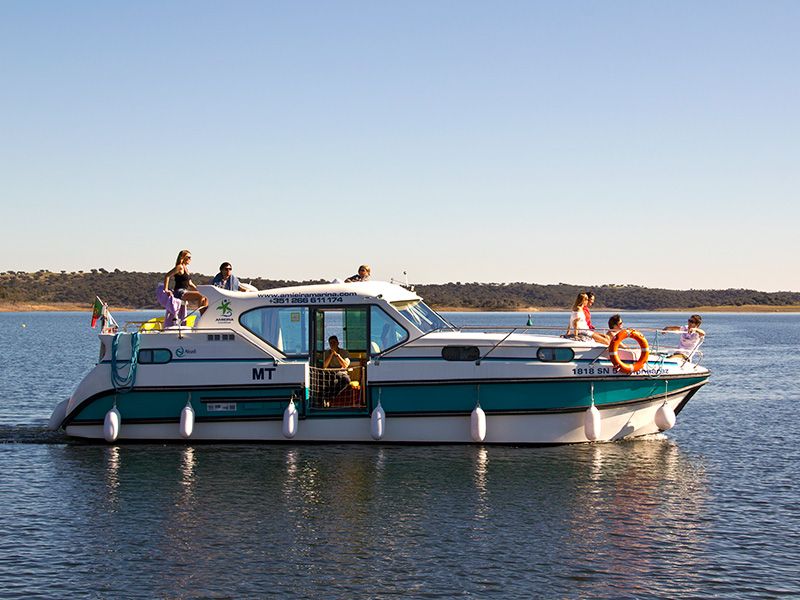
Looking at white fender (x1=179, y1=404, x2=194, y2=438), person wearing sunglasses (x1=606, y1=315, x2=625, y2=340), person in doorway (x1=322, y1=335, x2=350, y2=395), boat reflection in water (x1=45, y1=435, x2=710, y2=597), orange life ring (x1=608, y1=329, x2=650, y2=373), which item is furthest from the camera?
person in doorway (x1=322, y1=335, x2=350, y2=395)

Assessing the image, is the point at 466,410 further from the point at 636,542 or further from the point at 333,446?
the point at 636,542

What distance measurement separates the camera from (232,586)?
38.8 ft

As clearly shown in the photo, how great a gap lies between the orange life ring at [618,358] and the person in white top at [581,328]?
567 millimetres

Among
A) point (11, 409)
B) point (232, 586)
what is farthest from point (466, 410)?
point (11, 409)

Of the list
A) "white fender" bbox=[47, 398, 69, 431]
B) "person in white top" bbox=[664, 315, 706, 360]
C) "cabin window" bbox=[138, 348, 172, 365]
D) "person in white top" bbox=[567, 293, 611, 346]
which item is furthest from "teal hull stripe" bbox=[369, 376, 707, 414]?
"white fender" bbox=[47, 398, 69, 431]

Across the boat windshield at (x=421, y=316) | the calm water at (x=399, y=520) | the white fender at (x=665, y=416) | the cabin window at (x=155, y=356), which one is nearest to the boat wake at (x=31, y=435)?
the calm water at (x=399, y=520)

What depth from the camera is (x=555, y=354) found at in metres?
19.5

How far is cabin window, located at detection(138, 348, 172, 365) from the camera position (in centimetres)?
2033

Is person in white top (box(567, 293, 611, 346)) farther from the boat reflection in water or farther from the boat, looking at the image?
the boat reflection in water

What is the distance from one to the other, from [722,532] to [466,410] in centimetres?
640

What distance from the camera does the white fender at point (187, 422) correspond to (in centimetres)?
2005

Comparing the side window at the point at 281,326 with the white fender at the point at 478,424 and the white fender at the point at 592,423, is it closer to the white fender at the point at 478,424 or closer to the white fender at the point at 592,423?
the white fender at the point at 478,424

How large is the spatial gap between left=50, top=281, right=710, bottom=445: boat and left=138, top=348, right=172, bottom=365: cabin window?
0.07 ft

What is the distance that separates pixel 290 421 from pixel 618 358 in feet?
21.0
